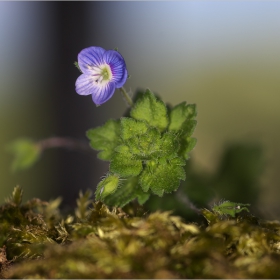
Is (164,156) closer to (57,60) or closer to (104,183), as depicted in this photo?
(104,183)

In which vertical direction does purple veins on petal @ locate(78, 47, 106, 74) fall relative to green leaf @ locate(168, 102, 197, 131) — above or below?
above

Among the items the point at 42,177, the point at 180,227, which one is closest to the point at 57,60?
the point at 42,177

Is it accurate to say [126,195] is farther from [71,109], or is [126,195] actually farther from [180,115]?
[71,109]

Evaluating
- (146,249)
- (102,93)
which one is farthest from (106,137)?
(146,249)

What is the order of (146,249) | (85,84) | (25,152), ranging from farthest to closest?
(25,152), (85,84), (146,249)

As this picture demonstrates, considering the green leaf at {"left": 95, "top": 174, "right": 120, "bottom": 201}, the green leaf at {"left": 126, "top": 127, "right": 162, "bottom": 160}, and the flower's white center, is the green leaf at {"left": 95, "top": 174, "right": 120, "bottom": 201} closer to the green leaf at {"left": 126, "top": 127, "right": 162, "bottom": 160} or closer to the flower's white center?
the green leaf at {"left": 126, "top": 127, "right": 162, "bottom": 160}

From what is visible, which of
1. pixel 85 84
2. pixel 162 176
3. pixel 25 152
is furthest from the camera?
pixel 25 152

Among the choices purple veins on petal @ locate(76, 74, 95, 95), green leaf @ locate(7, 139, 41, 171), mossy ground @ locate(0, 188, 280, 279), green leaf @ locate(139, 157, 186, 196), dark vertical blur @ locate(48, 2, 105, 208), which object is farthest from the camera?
dark vertical blur @ locate(48, 2, 105, 208)

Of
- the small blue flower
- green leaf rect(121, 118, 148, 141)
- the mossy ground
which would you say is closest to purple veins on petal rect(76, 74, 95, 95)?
the small blue flower
